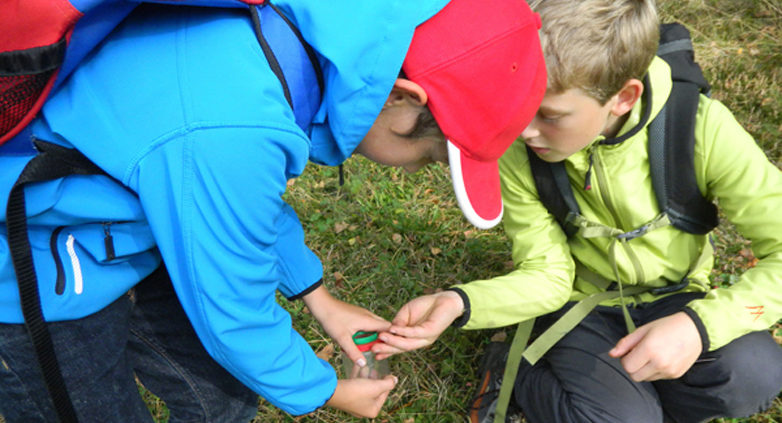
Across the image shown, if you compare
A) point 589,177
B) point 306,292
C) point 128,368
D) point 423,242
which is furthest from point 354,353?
point 423,242

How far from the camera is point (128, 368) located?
2002mm

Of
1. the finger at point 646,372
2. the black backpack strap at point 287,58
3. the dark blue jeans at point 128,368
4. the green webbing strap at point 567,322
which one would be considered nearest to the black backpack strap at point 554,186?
the green webbing strap at point 567,322

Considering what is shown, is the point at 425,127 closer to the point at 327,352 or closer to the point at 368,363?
the point at 368,363

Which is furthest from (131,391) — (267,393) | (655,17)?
(655,17)

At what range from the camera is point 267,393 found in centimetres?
176

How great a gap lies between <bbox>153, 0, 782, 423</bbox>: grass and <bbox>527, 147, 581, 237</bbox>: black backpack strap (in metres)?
0.85

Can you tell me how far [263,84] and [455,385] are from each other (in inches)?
77.2

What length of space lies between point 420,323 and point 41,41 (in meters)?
1.57

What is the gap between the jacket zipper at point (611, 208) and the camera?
2338 mm

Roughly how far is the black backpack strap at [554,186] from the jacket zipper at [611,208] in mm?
111

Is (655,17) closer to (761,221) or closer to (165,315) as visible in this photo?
(761,221)

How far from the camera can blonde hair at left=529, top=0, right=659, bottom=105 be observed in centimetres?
203

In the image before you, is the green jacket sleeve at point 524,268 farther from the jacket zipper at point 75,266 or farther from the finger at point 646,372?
the jacket zipper at point 75,266

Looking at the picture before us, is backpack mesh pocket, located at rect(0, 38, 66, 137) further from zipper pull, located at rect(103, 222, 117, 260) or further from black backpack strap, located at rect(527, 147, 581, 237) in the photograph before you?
black backpack strap, located at rect(527, 147, 581, 237)
